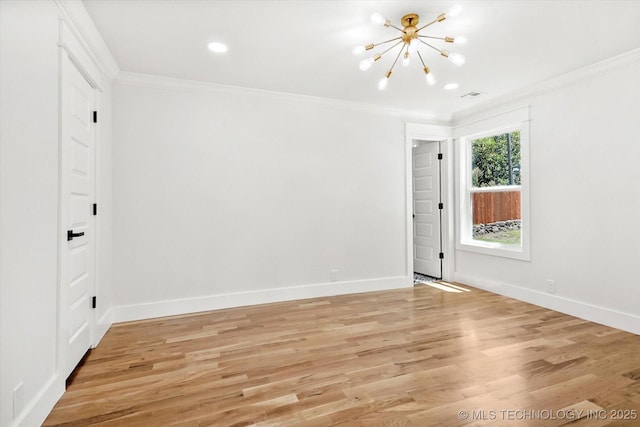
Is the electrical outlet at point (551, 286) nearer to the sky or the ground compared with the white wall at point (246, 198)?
nearer to the ground

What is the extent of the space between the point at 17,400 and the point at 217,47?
2.73m

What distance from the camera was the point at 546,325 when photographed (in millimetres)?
3129

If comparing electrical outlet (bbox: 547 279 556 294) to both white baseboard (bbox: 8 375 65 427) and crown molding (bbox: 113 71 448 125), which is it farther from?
white baseboard (bbox: 8 375 65 427)

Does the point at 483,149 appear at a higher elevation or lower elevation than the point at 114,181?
higher

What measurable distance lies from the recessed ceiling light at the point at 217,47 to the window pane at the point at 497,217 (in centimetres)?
384

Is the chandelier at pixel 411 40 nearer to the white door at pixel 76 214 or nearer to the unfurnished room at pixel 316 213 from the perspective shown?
the unfurnished room at pixel 316 213

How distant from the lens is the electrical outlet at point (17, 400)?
4.84ft

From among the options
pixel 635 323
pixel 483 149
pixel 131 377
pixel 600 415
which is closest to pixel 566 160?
pixel 483 149

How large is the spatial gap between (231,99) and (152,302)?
96.2 inches

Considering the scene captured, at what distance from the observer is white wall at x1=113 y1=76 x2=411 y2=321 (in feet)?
11.1

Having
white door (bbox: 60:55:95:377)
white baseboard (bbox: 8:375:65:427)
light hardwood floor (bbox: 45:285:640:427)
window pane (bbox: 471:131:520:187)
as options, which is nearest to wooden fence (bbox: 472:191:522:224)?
window pane (bbox: 471:131:520:187)

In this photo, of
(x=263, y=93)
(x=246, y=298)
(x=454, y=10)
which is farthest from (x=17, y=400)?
(x=263, y=93)

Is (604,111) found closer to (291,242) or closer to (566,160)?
(566,160)

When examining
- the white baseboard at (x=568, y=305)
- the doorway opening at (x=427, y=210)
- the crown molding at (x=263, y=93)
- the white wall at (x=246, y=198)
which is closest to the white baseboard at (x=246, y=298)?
the white wall at (x=246, y=198)
